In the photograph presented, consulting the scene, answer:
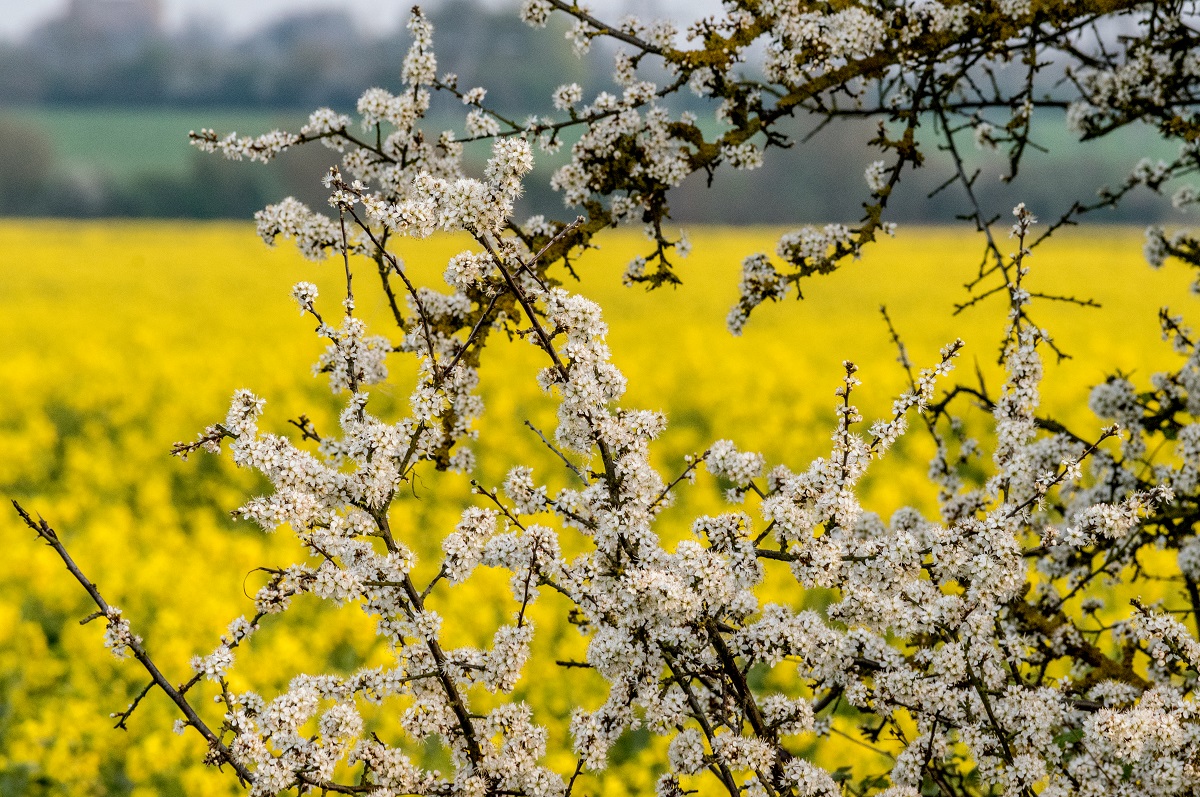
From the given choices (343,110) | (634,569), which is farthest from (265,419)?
(343,110)

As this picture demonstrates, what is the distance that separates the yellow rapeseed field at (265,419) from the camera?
299 inches

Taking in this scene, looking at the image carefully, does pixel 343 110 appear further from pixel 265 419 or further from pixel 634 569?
pixel 634 569

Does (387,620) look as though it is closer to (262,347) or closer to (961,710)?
(961,710)

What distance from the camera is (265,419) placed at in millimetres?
16172

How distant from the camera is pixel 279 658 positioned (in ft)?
26.3

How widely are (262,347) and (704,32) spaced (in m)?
17.1

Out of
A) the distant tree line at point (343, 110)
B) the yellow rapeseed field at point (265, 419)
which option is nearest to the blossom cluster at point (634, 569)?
the yellow rapeseed field at point (265, 419)

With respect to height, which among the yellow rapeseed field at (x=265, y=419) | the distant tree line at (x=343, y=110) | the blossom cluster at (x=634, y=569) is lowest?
the blossom cluster at (x=634, y=569)

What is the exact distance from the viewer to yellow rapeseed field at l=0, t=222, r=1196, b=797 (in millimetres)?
7602

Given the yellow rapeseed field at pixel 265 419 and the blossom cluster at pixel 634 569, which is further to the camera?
the yellow rapeseed field at pixel 265 419

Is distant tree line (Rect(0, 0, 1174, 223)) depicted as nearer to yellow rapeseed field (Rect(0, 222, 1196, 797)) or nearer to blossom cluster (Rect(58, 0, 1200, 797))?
yellow rapeseed field (Rect(0, 222, 1196, 797))

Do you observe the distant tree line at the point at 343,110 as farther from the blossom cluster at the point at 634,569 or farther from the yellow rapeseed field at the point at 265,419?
the blossom cluster at the point at 634,569

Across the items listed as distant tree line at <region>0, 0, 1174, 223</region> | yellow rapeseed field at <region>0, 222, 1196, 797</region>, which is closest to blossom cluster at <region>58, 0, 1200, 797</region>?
yellow rapeseed field at <region>0, 222, 1196, 797</region>

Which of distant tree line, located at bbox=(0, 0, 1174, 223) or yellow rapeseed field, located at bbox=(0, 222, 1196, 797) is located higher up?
distant tree line, located at bbox=(0, 0, 1174, 223)
